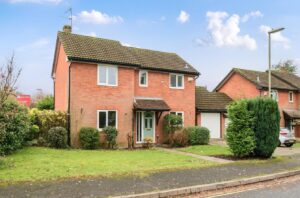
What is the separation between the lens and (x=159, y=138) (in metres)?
26.1

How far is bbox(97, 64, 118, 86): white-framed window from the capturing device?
22719mm

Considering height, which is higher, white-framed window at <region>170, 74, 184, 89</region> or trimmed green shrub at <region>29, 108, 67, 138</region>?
white-framed window at <region>170, 74, 184, 89</region>

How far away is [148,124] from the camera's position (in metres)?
25.4

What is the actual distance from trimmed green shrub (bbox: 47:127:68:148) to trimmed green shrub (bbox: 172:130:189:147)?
776 cm

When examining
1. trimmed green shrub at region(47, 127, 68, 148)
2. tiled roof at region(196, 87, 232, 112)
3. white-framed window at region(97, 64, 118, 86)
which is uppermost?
white-framed window at region(97, 64, 118, 86)

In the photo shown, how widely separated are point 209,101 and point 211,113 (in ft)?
4.69

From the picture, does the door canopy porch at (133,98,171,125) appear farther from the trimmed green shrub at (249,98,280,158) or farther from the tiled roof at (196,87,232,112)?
the trimmed green shrub at (249,98,280,158)

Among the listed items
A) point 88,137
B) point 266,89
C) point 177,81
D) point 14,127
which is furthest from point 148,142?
point 266,89

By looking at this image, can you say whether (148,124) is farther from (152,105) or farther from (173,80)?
(173,80)

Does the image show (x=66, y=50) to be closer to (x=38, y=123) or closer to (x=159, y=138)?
(x=38, y=123)

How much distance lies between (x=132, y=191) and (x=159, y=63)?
18685 mm

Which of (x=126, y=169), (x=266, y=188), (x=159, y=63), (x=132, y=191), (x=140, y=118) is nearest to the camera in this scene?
(x=132, y=191)

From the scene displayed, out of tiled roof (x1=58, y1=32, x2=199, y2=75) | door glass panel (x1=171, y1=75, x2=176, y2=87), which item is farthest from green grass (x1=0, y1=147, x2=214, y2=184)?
door glass panel (x1=171, y1=75, x2=176, y2=87)

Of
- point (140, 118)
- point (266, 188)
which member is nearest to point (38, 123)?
point (140, 118)
